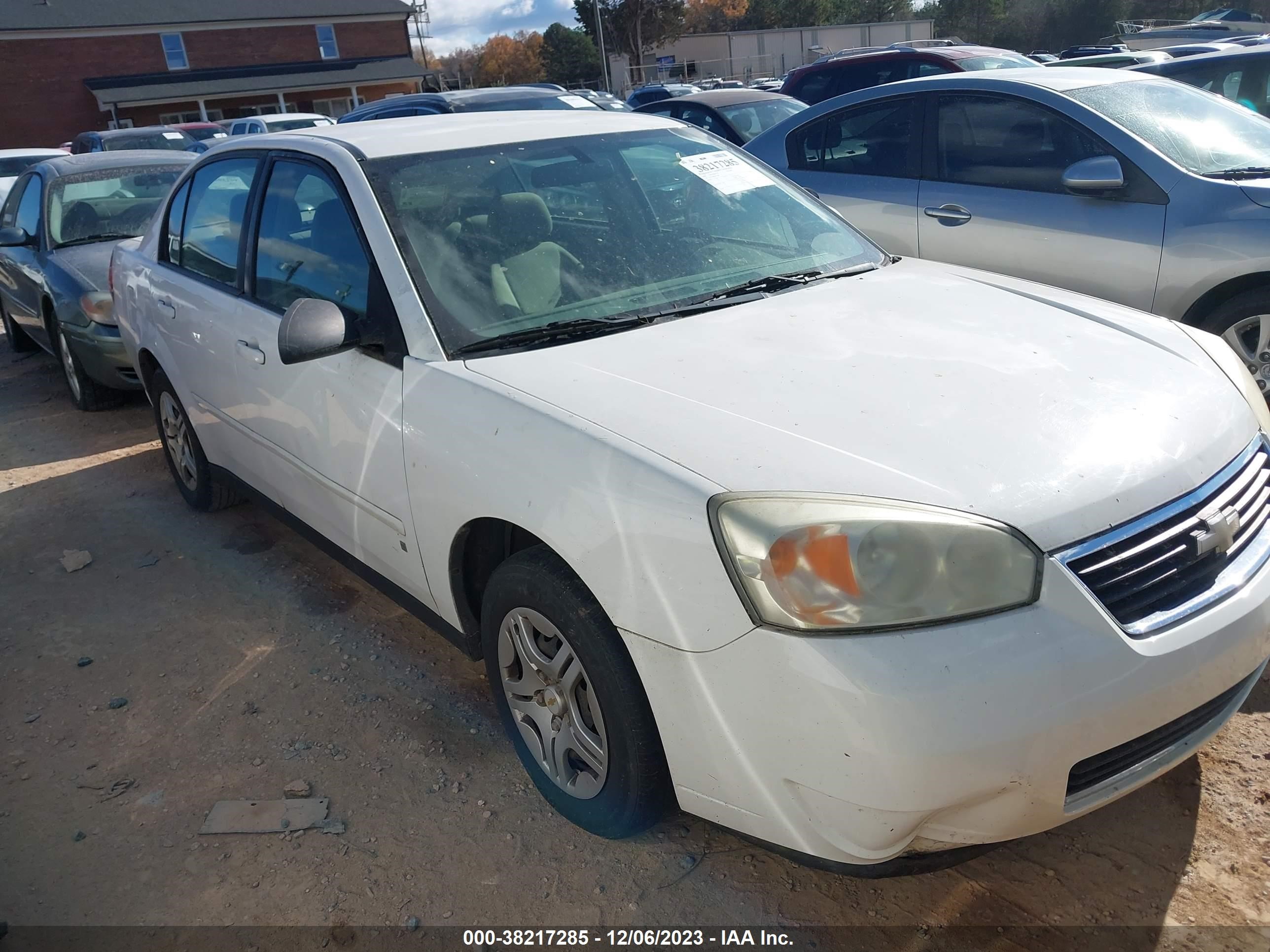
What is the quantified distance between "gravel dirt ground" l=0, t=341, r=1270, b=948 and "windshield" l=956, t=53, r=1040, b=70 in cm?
947

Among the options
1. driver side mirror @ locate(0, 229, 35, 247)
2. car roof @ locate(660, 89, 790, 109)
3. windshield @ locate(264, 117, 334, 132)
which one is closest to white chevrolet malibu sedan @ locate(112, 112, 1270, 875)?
Answer: driver side mirror @ locate(0, 229, 35, 247)

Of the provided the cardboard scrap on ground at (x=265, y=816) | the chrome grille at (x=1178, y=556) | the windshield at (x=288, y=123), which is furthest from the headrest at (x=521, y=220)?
the windshield at (x=288, y=123)

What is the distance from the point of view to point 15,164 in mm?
15203

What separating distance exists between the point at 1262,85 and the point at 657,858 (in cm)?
761

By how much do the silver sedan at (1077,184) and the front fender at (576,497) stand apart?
3389 millimetres

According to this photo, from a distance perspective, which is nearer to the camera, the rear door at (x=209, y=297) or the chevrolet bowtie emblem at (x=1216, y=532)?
the chevrolet bowtie emblem at (x=1216, y=532)

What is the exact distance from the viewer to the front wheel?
4348 mm

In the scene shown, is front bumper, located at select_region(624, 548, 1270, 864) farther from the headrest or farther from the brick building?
the brick building

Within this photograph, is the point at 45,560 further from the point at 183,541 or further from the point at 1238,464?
the point at 1238,464

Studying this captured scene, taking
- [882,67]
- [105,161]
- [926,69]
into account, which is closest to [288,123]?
[882,67]

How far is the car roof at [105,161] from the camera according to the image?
23.7 feet

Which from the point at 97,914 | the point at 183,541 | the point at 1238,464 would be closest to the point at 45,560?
the point at 183,541

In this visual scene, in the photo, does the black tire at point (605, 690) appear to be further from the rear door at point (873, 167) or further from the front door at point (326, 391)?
the rear door at point (873, 167)

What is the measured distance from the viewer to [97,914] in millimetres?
2488
